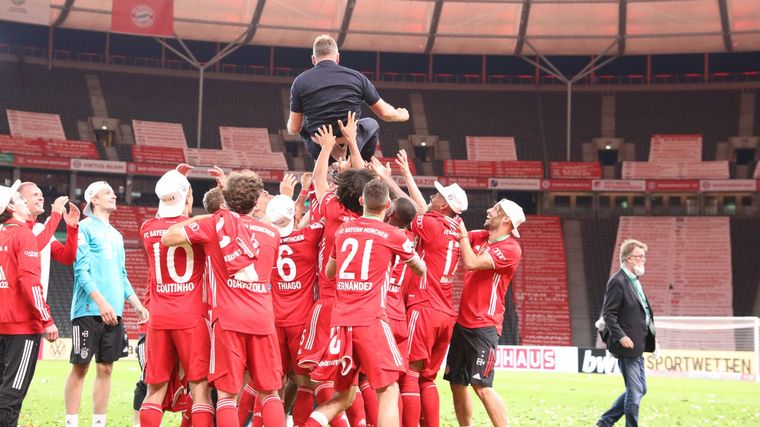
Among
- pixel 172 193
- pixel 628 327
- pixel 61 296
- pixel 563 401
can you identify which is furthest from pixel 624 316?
pixel 61 296

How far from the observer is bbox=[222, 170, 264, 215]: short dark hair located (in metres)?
7.17

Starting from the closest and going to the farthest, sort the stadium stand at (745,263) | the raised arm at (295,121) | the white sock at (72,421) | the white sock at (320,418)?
the white sock at (320,418) → the raised arm at (295,121) → the white sock at (72,421) → the stadium stand at (745,263)

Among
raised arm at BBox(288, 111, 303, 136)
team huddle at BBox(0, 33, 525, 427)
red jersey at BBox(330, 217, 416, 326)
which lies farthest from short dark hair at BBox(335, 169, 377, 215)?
raised arm at BBox(288, 111, 303, 136)

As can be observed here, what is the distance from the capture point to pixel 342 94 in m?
7.82

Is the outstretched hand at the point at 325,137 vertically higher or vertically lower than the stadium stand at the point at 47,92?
lower

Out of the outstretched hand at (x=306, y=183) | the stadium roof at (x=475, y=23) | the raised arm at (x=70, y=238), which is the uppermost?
the stadium roof at (x=475, y=23)

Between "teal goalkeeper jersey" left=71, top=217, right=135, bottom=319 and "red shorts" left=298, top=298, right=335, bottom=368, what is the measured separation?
2682 mm

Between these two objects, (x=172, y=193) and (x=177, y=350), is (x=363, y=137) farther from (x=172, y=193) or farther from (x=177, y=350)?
(x=177, y=350)

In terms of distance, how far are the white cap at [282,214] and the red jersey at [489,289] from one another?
83.8 inches

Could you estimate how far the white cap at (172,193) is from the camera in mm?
7336

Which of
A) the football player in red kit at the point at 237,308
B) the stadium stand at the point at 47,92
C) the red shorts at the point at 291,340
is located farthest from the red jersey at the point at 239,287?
the stadium stand at the point at 47,92

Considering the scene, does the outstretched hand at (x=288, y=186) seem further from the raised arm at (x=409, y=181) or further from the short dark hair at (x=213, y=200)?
the raised arm at (x=409, y=181)

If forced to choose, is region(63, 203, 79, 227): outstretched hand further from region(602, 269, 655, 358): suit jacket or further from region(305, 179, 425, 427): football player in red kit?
region(602, 269, 655, 358): suit jacket

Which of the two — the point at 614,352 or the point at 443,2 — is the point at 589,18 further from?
the point at 614,352
